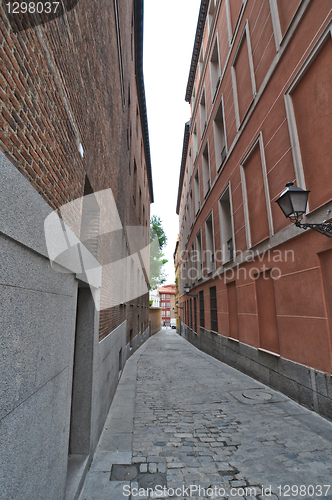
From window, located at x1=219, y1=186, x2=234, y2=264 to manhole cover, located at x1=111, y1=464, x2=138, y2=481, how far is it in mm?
8420

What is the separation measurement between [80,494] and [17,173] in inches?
129

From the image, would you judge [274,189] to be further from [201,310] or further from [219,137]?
[201,310]

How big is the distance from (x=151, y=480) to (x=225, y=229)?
9.92m

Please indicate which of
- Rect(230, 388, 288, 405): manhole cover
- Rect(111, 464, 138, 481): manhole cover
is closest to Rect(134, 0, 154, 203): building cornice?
Rect(230, 388, 288, 405): manhole cover

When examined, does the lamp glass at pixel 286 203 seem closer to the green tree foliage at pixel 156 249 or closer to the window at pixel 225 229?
the window at pixel 225 229

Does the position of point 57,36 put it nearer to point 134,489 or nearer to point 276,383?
point 134,489

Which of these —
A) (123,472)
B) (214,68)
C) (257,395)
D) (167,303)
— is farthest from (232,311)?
→ (167,303)

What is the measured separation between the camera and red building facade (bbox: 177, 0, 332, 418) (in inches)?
201

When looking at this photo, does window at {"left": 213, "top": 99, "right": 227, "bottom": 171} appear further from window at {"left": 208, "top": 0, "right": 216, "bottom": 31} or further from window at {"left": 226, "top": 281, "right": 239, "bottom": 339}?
window at {"left": 226, "top": 281, "right": 239, "bottom": 339}

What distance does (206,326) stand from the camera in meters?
14.9

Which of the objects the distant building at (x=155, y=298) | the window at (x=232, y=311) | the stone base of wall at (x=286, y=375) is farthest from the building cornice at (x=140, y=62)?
the distant building at (x=155, y=298)

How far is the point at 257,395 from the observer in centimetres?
612

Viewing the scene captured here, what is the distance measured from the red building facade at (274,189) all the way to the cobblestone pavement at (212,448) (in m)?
0.88

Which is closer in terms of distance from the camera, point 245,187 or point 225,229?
point 245,187
